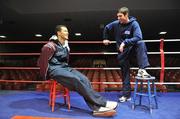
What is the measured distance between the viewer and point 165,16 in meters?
8.24

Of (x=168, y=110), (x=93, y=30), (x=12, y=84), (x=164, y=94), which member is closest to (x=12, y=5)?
(x=12, y=84)

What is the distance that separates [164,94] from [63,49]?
1.73m

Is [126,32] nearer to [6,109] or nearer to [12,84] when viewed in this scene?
[6,109]

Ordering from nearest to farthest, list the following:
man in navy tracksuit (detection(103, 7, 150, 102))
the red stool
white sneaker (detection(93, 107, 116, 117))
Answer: white sneaker (detection(93, 107, 116, 117)) → the red stool → man in navy tracksuit (detection(103, 7, 150, 102))

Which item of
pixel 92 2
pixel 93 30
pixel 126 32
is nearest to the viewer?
pixel 126 32

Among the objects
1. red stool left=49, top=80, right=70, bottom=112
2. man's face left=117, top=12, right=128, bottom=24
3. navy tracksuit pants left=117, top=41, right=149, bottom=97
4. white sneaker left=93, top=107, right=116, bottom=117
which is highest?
man's face left=117, top=12, right=128, bottom=24

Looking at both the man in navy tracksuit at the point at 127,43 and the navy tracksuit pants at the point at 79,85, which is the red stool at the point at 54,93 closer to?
the navy tracksuit pants at the point at 79,85

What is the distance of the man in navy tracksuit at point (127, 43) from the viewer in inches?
123

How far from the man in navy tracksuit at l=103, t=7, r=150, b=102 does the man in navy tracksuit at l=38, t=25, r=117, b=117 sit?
1.93 feet

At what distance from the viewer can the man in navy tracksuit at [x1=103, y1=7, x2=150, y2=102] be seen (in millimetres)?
3113

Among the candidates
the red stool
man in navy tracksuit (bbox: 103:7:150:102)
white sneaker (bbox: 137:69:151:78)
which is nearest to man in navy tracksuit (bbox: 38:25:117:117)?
the red stool

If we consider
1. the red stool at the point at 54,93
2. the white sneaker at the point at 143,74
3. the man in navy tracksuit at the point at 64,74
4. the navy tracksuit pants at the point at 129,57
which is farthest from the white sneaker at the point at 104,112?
the navy tracksuit pants at the point at 129,57

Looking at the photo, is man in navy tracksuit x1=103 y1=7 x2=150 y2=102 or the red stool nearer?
the red stool

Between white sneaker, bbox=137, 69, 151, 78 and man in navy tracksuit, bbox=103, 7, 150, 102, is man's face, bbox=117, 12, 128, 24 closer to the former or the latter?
man in navy tracksuit, bbox=103, 7, 150, 102
